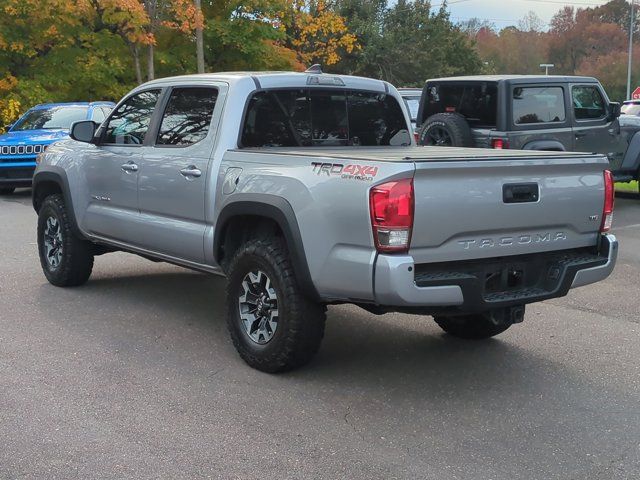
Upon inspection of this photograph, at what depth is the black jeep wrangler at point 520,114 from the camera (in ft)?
38.1

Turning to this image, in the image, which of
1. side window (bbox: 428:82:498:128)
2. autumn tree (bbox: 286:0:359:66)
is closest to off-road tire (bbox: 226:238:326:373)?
side window (bbox: 428:82:498:128)

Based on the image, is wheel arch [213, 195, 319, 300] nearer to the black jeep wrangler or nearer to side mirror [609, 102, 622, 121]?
the black jeep wrangler

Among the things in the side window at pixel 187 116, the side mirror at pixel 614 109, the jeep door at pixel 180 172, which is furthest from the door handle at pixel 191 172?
the side mirror at pixel 614 109

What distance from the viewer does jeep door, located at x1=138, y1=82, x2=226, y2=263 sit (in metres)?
6.00

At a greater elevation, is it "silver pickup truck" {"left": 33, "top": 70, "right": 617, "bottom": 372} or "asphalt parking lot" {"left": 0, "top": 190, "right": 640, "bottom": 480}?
"silver pickup truck" {"left": 33, "top": 70, "right": 617, "bottom": 372}

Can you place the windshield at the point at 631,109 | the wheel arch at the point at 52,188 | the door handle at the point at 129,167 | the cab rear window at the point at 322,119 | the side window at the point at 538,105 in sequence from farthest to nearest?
the windshield at the point at 631,109
the side window at the point at 538,105
the wheel arch at the point at 52,188
the door handle at the point at 129,167
the cab rear window at the point at 322,119

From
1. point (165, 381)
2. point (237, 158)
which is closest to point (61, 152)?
point (237, 158)

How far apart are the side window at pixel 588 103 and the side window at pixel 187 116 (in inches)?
303

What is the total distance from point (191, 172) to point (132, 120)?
4.45 ft

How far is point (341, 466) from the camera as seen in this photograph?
13.3ft

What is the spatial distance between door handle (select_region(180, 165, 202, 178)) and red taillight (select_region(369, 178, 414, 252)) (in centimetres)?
181

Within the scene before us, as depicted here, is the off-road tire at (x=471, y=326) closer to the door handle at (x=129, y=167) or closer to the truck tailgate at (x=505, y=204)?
the truck tailgate at (x=505, y=204)

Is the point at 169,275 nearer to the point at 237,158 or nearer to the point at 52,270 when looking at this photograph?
the point at 52,270

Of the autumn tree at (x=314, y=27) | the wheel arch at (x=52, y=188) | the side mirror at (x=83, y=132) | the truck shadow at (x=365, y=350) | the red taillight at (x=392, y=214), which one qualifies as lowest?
the truck shadow at (x=365, y=350)
